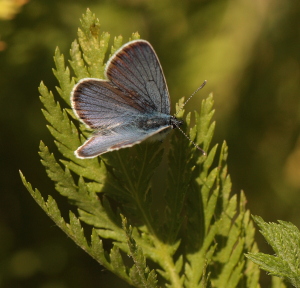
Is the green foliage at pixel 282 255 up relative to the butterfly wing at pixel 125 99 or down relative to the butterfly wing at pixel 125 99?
down

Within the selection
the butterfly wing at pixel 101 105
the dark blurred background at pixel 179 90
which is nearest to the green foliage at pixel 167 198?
the butterfly wing at pixel 101 105

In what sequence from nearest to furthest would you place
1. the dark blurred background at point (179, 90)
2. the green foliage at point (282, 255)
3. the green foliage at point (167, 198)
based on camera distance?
the green foliage at point (282, 255) → the green foliage at point (167, 198) → the dark blurred background at point (179, 90)

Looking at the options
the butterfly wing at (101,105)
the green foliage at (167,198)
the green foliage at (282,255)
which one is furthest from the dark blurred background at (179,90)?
the green foliage at (282,255)

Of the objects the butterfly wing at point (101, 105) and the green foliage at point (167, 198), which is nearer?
the green foliage at point (167, 198)

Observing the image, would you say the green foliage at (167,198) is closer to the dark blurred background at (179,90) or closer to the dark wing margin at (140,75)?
the dark wing margin at (140,75)

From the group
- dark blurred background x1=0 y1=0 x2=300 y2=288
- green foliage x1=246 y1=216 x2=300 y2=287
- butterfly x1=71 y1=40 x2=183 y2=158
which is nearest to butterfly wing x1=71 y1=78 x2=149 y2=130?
butterfly x1=71 y1=40 x2=183 y2=158

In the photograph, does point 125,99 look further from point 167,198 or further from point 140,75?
point 167,198

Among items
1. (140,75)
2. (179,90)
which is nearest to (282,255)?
(140,75)

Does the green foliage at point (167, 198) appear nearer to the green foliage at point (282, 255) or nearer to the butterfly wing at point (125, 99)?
the butterfly wing at point (125, 99)

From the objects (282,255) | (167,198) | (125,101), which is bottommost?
(282,255)

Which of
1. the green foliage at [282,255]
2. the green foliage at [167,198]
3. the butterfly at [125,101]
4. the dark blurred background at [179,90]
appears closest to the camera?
the green foliage at [282,255]
